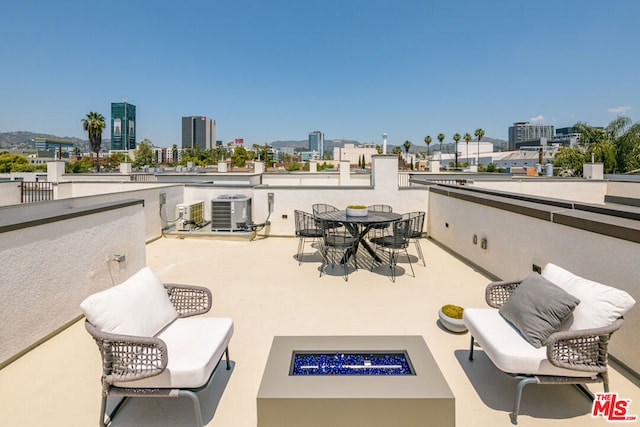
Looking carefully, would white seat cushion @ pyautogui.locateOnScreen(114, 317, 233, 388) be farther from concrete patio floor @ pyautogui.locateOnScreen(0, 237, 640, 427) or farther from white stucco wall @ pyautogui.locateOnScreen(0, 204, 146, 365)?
white stucco wall @ pyautogui.locateOnScreen(0, 204, 146, 365)

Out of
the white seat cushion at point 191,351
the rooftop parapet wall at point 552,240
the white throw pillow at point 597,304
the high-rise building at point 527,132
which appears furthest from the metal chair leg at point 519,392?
the high-rise building at point 527,132

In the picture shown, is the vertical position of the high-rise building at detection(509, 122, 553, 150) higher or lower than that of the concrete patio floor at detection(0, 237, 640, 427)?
higher

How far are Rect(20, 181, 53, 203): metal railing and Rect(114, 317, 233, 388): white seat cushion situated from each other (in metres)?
9.88

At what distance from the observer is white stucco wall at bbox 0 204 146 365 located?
2.62 metres

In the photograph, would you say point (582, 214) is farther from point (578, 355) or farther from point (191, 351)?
point (191, 351)

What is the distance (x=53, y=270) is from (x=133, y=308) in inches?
63.3

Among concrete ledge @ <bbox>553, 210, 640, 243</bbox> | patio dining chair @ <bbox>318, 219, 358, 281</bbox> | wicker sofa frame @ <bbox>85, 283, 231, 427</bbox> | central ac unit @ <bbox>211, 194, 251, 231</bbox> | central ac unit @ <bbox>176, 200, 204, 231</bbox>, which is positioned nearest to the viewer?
wicker sofa frame @ <bbox>85, 283, 231, 427</bbox>

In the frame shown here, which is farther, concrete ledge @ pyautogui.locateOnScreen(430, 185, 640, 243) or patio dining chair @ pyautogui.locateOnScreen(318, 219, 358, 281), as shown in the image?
patio dining chair @ pyautogui.locateOnScreen(318, 219, 358, 281)

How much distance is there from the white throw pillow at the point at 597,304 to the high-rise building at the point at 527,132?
587 ft

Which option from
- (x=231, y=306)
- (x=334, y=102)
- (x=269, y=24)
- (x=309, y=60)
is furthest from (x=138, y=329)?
(x=334, y=102)

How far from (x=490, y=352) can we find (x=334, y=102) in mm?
43422

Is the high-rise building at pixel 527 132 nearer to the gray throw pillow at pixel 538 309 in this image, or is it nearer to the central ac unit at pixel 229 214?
the central ac unit at pixel 229 214

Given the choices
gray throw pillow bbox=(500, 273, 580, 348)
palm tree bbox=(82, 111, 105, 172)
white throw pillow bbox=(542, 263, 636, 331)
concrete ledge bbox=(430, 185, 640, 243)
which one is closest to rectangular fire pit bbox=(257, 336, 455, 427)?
gray throw pillow bbox=(500, 273, 580, 348)

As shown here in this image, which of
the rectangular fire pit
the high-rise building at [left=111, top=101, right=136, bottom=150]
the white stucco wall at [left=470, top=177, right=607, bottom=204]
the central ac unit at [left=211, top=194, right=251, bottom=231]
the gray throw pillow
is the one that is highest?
the high-rise building at [left=111, top=101, right=136, bottom=150]
